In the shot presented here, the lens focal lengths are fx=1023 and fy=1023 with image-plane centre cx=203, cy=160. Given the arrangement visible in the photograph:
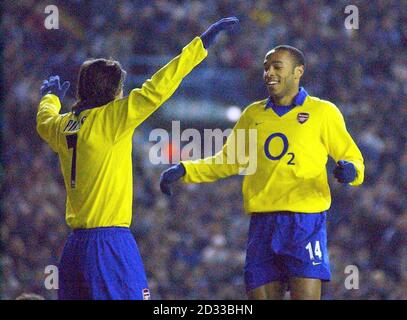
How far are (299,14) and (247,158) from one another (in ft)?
12.9

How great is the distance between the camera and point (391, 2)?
9.41 m

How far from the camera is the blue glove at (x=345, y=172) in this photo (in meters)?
5.52

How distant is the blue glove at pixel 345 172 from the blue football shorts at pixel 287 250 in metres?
0.28

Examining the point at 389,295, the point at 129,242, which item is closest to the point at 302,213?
the point at 129,242

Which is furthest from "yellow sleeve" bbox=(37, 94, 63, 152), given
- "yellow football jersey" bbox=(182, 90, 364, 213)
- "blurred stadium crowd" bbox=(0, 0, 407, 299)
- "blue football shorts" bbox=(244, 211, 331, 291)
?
"blurred stadium crowd" bbox=(0, 0, 407, 299)

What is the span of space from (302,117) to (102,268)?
146cm

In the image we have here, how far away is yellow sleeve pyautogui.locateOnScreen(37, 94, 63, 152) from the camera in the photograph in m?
5.59

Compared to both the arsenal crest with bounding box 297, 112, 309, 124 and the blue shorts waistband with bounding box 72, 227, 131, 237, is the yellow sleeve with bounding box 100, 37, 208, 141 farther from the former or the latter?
the arsenal crest with bounding box 297, 112, 309, 124

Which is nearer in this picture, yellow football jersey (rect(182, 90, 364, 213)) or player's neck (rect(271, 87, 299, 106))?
yellow football jersey (rect(182, 90, 364, 213))

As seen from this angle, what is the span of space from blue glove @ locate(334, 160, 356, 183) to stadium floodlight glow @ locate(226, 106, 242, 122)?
3537 mm

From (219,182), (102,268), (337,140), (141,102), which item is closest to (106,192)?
(102,268)

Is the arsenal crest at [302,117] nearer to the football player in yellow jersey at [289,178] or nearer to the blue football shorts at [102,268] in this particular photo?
the football player in yellow jersey at [289,178]

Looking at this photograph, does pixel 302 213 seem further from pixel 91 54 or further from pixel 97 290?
pixel 91 54

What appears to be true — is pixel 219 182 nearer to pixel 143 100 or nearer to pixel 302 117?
pixel 302 117
